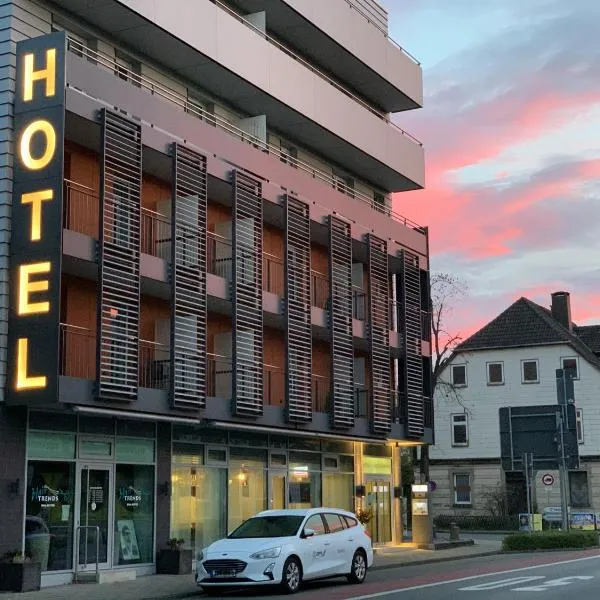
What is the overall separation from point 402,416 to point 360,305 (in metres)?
4.10

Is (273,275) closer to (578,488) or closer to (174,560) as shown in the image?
(174,560)

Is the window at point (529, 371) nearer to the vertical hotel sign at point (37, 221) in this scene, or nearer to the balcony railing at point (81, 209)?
the balcony railing at point (81, 209)

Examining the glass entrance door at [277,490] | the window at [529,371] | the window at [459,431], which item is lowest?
the glass entrance door at [277,490]

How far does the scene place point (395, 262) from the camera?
123 ft

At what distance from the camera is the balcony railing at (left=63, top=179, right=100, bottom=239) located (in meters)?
24.1

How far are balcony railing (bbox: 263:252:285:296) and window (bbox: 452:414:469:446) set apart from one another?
3383cm

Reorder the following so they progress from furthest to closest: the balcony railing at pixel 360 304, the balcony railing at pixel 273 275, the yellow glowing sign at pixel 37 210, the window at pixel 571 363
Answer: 1. the window at pixel 571 363
2. the balcony railing at pixel 360 304
3. the balcony railing at pixel 273 275
4. the yellow glowing sign at pixel 37 210

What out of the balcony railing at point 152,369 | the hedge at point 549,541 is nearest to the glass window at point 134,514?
the balcony railing at point 152,369

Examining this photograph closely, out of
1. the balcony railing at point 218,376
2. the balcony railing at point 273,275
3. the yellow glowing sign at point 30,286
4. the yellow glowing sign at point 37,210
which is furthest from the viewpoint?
the balcony railing at point 273,275

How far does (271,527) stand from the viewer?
870 inches

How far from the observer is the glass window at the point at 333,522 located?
22.8 meters

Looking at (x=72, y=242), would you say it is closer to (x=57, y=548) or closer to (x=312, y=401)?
(x=57, y=548)

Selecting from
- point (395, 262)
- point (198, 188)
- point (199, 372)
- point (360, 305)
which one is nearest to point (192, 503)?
point (199, 372)

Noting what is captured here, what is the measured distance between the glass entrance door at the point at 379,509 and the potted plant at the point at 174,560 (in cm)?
1142
